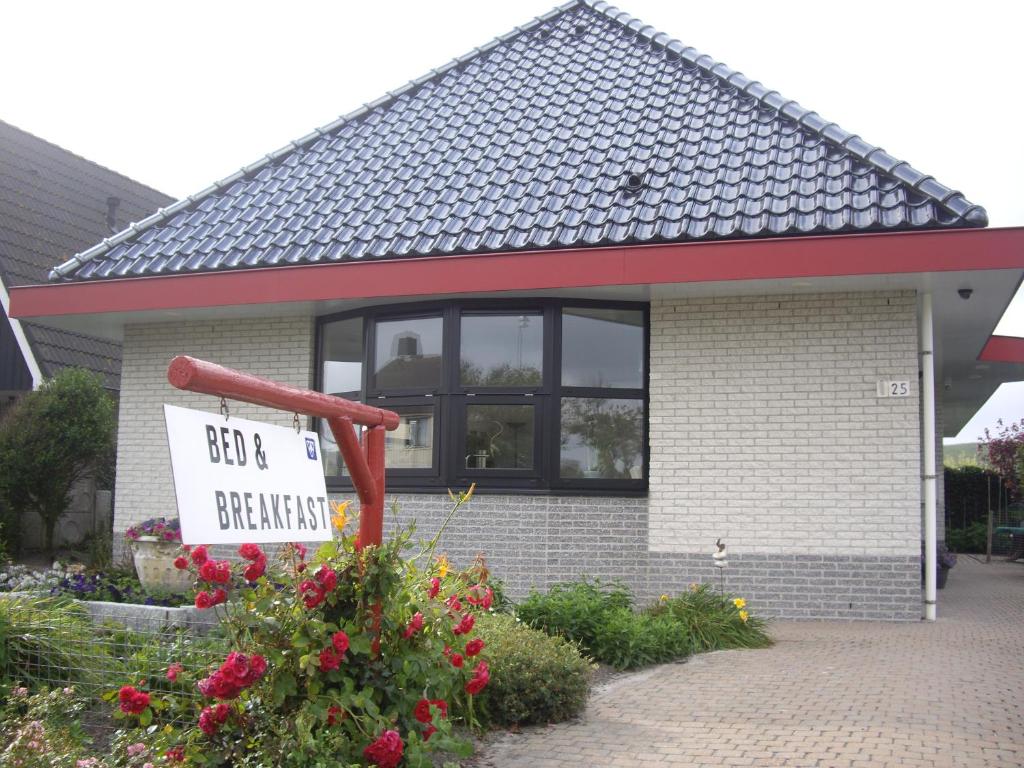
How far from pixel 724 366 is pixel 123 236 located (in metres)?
7.59

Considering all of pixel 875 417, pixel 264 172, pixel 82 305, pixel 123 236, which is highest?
pixel 264 172

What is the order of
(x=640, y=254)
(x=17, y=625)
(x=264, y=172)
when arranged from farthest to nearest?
(x=264, y=172), (x=640, y=254), (x=17, y=625)

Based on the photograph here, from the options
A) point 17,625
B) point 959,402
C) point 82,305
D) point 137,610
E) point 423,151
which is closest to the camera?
point 17,625

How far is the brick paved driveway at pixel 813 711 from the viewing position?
202 inches

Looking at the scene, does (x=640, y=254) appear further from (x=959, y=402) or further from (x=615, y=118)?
(x=959, y=402)

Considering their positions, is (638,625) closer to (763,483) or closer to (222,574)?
(763,483)

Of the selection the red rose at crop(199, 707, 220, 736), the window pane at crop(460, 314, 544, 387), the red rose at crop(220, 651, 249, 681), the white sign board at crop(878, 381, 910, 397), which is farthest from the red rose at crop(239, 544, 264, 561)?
the white sign board at crop(878, 381, 910, 397)

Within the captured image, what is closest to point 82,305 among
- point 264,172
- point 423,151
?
point 264,172

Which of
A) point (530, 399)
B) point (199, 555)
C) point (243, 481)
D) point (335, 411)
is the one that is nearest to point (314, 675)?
point (199, 555)

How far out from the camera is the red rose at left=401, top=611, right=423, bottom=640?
15.3 ft

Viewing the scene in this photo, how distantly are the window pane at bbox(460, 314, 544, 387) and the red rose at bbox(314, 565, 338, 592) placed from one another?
20.3ft

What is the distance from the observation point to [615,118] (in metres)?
12.2

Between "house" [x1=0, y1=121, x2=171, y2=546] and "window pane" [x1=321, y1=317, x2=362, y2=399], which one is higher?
"house" [x1=0, y1=121, x2=171, y2=546]

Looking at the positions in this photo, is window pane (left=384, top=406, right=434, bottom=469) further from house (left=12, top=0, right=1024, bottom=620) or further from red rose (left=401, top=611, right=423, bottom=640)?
red rose (left=401, top=611, right=423, bottom=640)
